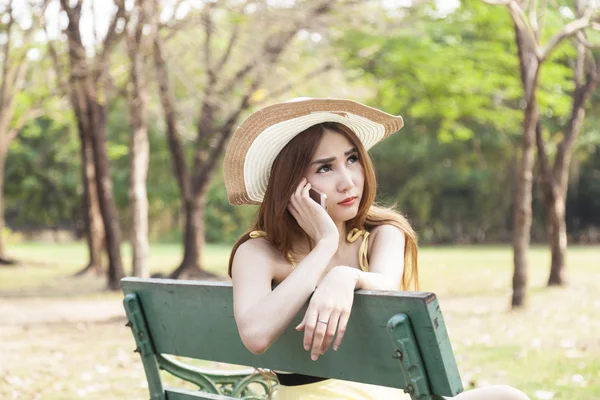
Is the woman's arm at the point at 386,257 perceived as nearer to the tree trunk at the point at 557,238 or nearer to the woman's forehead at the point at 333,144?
the woman's forehead at the point at 333,144

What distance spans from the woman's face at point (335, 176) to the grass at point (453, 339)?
11.8 feet

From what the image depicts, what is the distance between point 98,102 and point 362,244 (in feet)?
38.4

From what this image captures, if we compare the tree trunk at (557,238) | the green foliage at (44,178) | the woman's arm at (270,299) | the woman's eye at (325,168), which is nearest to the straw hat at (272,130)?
the woman's eye at (325,168)

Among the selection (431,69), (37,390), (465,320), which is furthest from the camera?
(431,69)

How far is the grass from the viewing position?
6.29m

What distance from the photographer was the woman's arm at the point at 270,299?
2.25 meters

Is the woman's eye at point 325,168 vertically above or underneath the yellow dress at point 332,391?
above

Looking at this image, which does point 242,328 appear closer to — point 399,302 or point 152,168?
point 399,302

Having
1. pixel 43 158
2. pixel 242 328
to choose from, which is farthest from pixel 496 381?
pixel 43 158

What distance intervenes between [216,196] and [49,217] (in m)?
11.0

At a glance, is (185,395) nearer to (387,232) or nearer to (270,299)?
(270,299)

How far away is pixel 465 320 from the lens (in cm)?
982

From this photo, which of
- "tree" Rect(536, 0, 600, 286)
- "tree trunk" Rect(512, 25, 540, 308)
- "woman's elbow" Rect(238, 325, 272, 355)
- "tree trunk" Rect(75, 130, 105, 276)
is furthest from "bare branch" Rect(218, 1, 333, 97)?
"woman's elbow" Rect(238, 325, 272, 355)

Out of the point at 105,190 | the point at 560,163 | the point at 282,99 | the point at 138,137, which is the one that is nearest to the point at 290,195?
the point at 138,137
